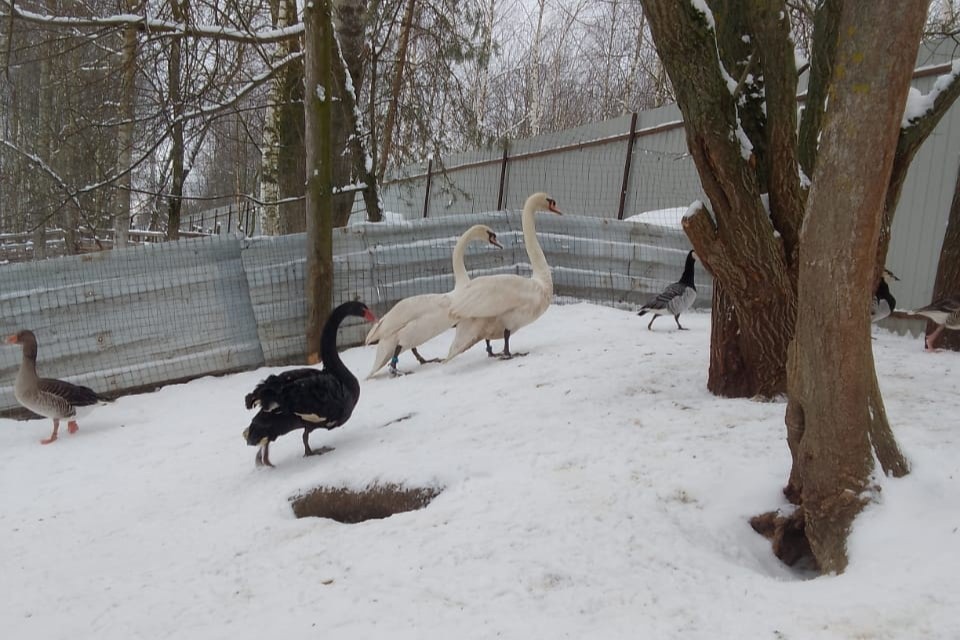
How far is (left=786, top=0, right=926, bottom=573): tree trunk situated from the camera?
2.35m

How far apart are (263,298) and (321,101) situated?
2.43 metres

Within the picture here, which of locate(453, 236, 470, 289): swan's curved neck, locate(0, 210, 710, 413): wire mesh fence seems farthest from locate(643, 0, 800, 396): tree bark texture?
locate(0, 210, 710, 413): wire mesh fence

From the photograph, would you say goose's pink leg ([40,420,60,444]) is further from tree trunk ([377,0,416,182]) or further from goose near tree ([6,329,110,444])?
tree trunk ([377,0,416,182])

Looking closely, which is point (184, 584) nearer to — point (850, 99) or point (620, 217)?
point (850, 99)

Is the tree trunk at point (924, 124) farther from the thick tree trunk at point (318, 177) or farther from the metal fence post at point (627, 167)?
the metal fence post at point (627, 167)

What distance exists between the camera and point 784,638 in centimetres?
210

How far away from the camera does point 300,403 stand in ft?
15.2

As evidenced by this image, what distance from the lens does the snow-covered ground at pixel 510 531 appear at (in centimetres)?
236

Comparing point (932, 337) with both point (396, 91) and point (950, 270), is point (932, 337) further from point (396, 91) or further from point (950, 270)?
point (396, 91)

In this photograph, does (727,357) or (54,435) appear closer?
(727,357)

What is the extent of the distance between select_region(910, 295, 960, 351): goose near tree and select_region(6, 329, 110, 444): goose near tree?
7.84m

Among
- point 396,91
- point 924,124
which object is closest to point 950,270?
point 924,124

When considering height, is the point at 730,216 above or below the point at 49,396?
above

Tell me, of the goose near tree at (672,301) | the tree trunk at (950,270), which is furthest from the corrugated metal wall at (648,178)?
the goose near tree at (672,301)
